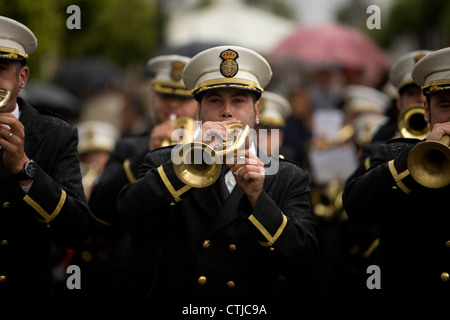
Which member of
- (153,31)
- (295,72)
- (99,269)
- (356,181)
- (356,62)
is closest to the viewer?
(356,181)

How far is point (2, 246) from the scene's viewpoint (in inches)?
197

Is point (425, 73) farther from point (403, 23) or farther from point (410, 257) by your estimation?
point (403, 23)

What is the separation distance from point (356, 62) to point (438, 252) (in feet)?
43.0

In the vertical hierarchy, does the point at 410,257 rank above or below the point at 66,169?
below

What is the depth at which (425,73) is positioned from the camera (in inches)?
198

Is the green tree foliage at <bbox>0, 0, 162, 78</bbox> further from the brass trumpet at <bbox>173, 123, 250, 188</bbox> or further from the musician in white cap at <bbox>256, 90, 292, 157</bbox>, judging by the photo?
the brass trumpet at <bbox>173, 123, 250, 188</bbox>

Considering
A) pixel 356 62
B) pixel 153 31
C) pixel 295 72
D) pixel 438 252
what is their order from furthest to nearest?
pixel 153 31 → pixel 295 72 → pixel 356 62 → pixel 438 252

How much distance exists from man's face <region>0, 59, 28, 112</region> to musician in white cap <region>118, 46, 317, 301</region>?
85 centimetres

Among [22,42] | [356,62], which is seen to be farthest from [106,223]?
[356,62]

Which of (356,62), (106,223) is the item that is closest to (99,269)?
(106,223)

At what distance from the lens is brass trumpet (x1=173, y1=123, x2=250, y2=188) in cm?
460

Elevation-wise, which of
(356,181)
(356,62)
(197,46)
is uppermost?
(356,62)

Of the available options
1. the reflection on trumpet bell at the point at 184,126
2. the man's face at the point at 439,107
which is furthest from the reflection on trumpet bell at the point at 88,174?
the man's face at the point at 439,107

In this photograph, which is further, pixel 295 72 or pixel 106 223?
pixel 295 72
